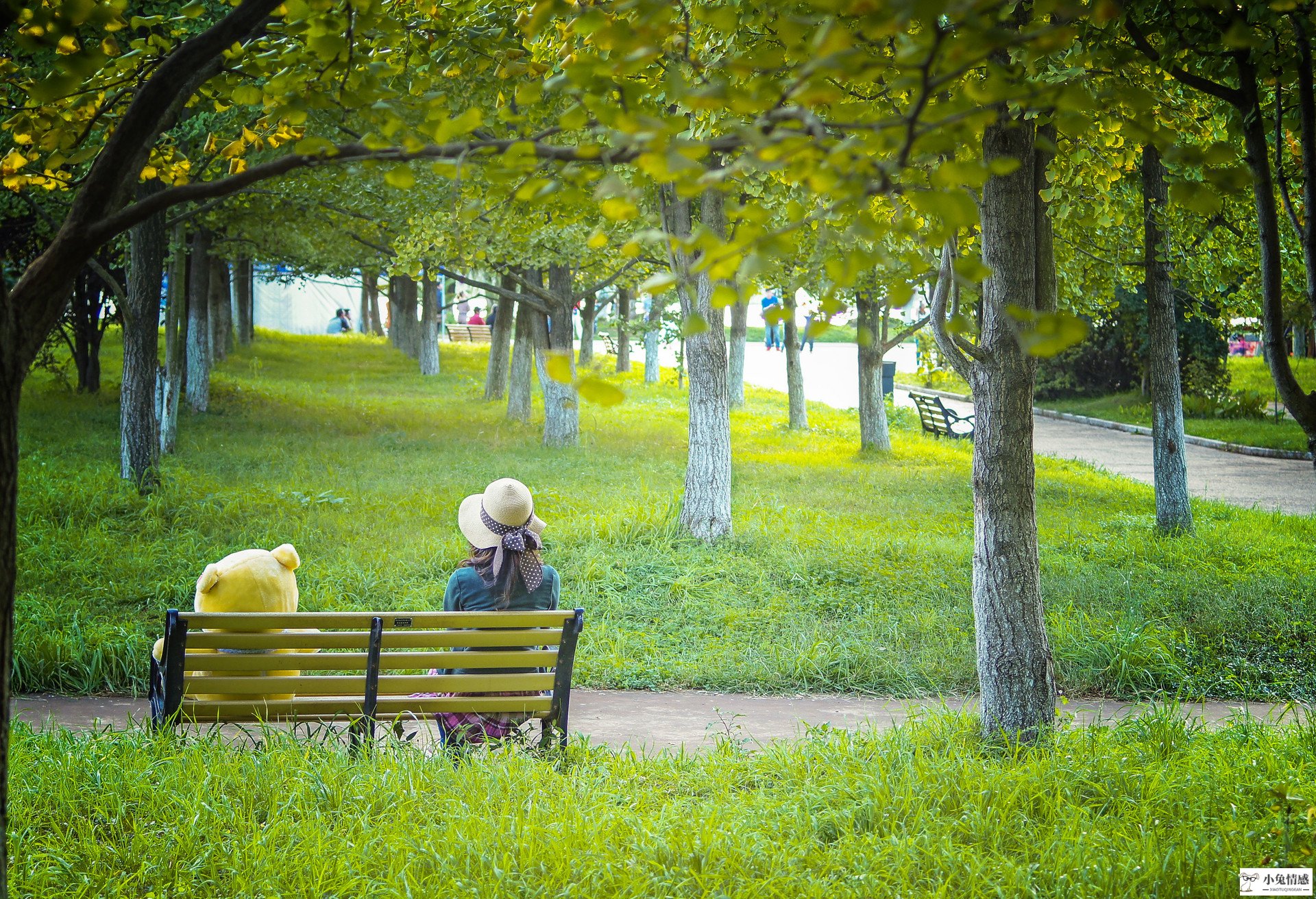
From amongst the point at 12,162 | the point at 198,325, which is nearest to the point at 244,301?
the point at 198,325

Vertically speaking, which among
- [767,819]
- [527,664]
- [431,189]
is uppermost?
[431,189]

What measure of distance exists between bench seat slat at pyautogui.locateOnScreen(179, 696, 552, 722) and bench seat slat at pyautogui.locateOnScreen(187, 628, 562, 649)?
249 mm

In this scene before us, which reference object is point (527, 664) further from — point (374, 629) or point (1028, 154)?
point (1028, 154)

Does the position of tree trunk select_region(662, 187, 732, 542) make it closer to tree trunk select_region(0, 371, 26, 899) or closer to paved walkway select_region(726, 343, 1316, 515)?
paved walkway select_region(726, 343, 1316, 515)

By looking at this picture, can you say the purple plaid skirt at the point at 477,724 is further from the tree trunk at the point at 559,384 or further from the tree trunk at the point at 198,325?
the tree trunk at the point at 198,325

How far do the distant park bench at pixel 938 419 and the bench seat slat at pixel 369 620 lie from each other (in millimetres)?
16917

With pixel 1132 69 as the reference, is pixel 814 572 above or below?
below

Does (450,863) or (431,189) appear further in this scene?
(431,189)

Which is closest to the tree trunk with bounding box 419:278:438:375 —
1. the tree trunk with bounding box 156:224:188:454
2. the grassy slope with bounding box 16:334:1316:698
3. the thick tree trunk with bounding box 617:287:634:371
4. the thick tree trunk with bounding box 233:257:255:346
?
the thick tree trunk with bounding box 617:287:634:371

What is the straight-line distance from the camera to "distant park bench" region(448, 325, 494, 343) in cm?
4756

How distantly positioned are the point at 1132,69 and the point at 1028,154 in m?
1.64

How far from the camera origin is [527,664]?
4.58m

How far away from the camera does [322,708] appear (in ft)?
14.9

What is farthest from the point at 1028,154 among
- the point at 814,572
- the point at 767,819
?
the point at 814,572
